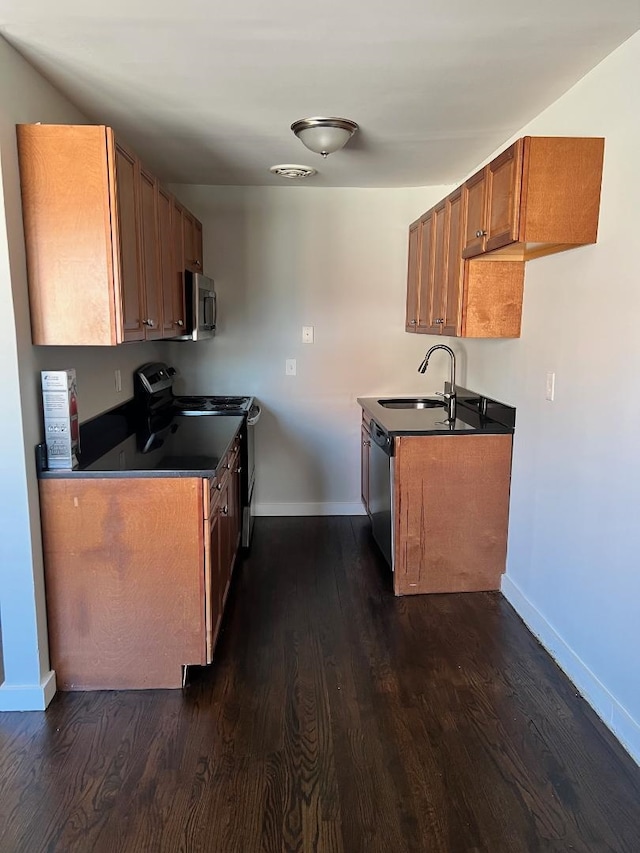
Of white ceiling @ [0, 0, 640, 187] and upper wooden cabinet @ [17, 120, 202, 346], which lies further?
upper wooden cabinet @ [17, 120, 202, 346]

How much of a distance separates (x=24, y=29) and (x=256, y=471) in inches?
116

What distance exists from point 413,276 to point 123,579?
268cm

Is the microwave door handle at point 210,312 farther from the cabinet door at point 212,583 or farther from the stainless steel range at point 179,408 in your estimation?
the cabinet door at point 212,583

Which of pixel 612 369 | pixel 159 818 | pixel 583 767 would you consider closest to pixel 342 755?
pixel 159 818

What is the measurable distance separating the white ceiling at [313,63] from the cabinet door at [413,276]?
0.75 meters

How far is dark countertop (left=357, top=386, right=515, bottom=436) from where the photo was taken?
306cm

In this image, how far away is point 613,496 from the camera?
83.8 inches

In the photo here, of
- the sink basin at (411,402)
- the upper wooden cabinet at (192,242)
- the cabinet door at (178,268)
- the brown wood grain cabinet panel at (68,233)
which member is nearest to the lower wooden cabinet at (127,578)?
the brown wood grain cabinet panel at (68,233)

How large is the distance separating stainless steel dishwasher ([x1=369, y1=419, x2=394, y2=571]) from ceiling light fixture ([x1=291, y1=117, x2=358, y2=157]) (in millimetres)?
1434

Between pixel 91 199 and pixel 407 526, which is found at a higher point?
pixel 91 199

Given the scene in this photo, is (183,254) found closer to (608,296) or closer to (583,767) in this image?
(608,296)

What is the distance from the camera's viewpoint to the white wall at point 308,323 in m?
4.08

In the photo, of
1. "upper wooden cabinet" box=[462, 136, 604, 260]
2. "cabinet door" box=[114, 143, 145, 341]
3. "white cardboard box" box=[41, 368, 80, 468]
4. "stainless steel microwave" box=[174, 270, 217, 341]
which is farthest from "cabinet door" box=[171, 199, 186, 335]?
"upper wooden cabinet" box=[462, 136, 604, 260]

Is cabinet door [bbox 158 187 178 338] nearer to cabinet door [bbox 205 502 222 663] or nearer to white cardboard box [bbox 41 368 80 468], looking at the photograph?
white cardboard box [bbox 41 368 80 468]
